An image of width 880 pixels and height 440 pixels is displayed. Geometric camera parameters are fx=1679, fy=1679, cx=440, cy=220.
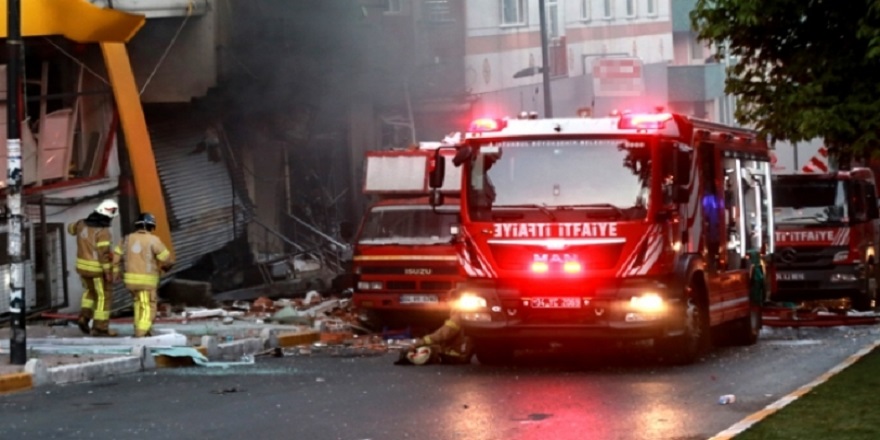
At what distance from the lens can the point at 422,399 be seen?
12.9 meters

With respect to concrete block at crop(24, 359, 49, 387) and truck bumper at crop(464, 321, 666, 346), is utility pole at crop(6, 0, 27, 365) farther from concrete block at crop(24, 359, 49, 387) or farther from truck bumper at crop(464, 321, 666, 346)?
truck bumper at crop(464, 321, 666, 346)

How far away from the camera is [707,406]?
39.7ft

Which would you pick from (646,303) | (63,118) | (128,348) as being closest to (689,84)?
(63,118)

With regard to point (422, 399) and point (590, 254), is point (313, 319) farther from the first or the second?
point (422, 399)

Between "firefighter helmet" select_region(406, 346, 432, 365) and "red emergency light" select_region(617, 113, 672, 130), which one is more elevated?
"red emergency light" select_region(617, 113, 672, 130)

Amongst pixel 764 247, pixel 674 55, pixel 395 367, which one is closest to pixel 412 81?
pixel 764 247

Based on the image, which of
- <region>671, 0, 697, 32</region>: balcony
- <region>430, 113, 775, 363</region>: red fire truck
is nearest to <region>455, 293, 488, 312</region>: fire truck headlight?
<region>430, 113, 775, 363</region>: red fire truck

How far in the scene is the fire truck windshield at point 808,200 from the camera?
82.6 feet

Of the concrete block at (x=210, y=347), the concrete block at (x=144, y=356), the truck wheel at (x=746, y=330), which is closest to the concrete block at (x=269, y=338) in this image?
the concrete block at (x=210, y=347)

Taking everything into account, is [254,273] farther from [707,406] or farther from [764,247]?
[707,406]

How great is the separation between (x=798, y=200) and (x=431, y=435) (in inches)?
622

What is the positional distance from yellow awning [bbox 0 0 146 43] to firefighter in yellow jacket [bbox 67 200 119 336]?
119 inches

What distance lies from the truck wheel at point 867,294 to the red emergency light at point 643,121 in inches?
417

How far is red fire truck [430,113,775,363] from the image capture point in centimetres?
1516
